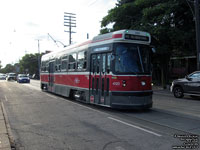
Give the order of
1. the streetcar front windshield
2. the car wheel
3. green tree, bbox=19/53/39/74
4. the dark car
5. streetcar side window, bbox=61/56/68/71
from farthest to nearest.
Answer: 1. green tree, bbox=19/53/39/74
2. the car wheel
3. streetcar side window, bbox=61/56/68/71
4. the dark car
5. the streetcar front windshield

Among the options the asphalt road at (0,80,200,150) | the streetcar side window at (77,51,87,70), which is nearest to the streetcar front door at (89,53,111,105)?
the streetcar side window at (77,51,87,70)

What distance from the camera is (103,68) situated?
30.8 ft

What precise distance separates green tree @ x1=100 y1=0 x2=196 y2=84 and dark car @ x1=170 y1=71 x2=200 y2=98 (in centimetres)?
546

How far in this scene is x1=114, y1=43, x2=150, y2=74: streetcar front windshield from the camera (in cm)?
867

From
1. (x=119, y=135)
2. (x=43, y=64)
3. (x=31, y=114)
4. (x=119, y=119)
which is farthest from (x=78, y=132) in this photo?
(x=43, y=64)

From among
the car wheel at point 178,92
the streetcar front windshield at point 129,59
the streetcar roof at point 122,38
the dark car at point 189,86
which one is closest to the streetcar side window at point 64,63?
the streetcar roof at point 122,38

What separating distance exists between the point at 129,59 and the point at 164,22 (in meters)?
12.7

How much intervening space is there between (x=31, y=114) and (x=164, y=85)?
687 inches

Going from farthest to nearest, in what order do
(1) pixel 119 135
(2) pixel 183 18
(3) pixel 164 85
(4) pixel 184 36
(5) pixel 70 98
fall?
(3) pixel 164 85
(2) pixel 183 18
(4) pixel 184 36
(5) pixel 70 98
(1) pixel 119 135

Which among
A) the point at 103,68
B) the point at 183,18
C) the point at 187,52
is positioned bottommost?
the point at 103,68

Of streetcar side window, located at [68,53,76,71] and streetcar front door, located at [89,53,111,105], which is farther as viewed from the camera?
streetcar side window, located at [68,53,76,71]

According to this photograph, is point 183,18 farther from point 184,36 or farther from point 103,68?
point 103,68

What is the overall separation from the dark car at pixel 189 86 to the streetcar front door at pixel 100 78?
7.18m

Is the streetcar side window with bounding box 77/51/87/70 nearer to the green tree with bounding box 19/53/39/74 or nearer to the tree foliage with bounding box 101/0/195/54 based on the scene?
the tree foliage with bounding box 101/0/195/54
